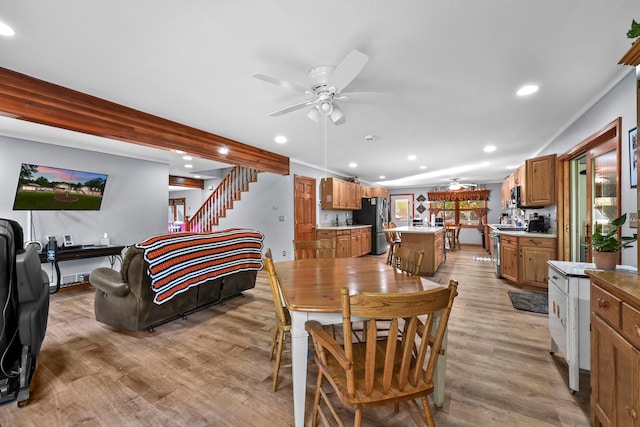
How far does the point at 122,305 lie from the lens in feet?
9.00

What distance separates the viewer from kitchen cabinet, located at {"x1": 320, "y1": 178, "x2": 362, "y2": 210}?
677cm

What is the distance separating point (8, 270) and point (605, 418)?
140 inches

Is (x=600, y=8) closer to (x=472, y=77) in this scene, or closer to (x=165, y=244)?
(x=472, y=77)

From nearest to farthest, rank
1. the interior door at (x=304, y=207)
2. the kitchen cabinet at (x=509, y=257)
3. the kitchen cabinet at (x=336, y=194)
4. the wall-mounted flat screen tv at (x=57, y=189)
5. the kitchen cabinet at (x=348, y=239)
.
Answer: the wall-mounted flat screen tv at (x=57, y=189) < the kitchen cabinet at (x=509, y=257) < the interior door at (x=304, y=207) < the kitchen cabinet at (x=348, y=239) < the kitchen cabinet at (x=336, y=194)

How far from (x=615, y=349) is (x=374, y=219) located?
272 inches

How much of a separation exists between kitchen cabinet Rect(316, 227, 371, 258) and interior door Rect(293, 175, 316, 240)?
292 millimetres

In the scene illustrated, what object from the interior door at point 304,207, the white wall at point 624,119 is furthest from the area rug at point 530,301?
the interior door at point 304,207

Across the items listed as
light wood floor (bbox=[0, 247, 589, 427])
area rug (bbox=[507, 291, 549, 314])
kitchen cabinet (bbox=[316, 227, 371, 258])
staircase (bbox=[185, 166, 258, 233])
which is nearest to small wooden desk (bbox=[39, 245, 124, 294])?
light wood floor (bbox=[0, 247, 589, 427])

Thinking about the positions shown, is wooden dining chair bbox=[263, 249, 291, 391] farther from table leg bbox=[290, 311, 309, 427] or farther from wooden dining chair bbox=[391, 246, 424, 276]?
wooden dining chair bbox=[391, 246, 424, 276]

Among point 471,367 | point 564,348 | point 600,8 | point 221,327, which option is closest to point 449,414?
point 471,367

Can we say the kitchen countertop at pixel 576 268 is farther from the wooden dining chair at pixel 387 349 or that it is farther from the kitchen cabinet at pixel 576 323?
the wooden dining chair at pixel 387 349

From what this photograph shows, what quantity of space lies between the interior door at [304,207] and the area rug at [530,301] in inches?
159

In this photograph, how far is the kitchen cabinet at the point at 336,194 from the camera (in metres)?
6.77

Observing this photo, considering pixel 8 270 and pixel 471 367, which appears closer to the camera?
pixel 8 270
